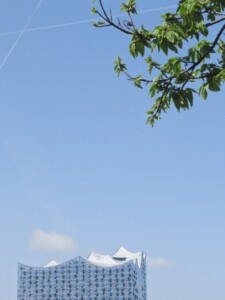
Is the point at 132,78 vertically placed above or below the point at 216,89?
above

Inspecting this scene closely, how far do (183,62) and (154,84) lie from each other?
2.02 feet

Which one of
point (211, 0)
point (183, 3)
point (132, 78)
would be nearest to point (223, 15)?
point (211, 0)

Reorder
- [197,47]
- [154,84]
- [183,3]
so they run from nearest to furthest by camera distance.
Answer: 1. [183,3]
2. [197,47]
3. [154,84]

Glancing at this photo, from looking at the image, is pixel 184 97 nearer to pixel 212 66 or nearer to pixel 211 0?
pixel 212 66

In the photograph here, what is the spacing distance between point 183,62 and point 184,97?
0.61 meters

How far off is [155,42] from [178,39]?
0.48 m

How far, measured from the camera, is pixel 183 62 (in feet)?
31.8

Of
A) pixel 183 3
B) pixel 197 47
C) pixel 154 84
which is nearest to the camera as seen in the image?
Result: pixel 183 3

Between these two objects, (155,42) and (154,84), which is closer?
(155,42)

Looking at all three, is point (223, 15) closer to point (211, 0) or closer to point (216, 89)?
point (211, 0)

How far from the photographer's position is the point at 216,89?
9.27 metres

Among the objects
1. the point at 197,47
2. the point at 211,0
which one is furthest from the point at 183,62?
the point at 211,0

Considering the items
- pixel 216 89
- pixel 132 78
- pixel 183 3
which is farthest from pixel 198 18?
pixel 132 78

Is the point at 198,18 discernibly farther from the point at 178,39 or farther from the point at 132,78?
the point at 132,78
